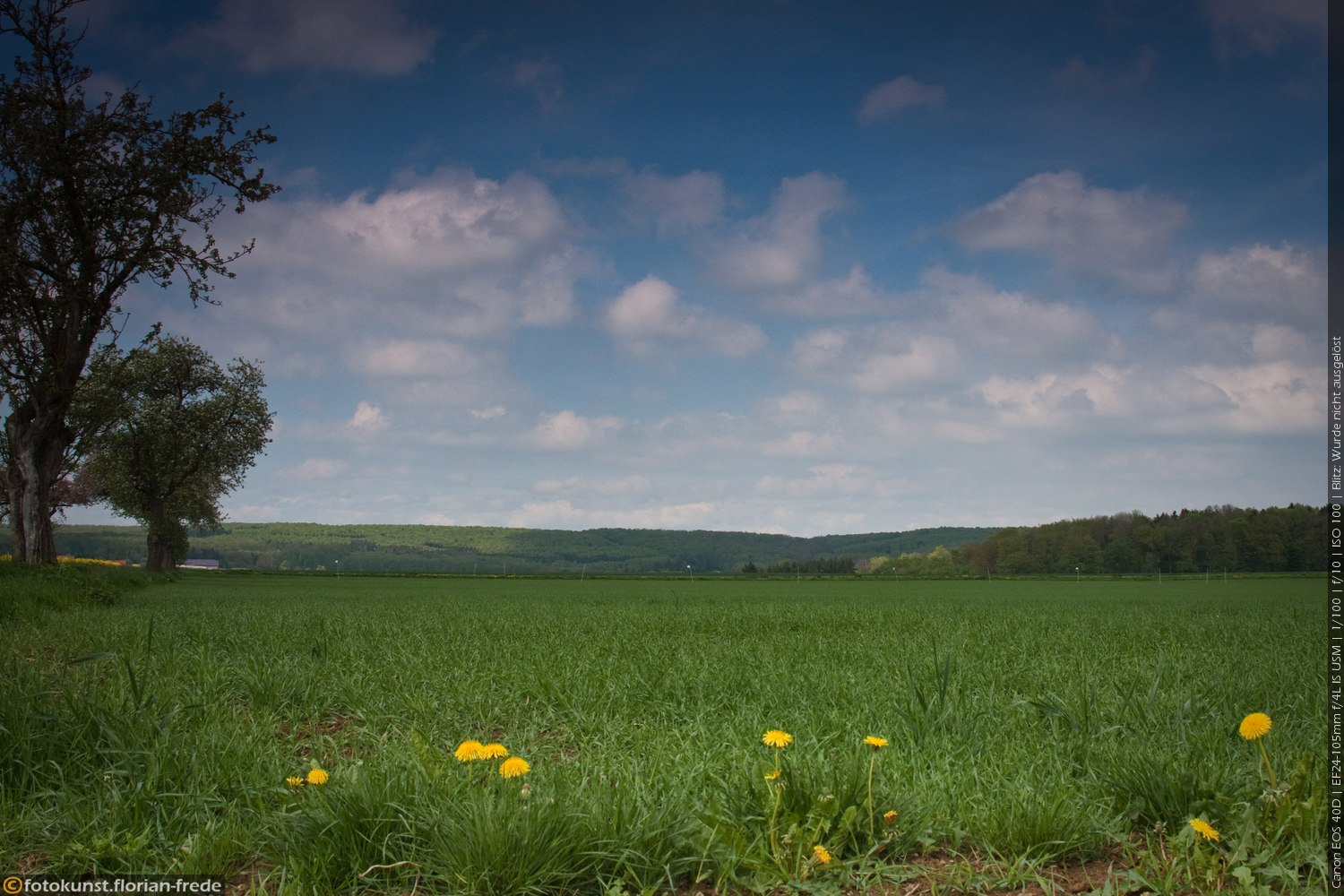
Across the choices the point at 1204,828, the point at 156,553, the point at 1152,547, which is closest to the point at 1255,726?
the point at 1204,828

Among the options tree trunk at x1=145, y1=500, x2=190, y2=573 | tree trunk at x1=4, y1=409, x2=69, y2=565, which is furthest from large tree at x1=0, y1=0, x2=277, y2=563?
tree trunk at x1=145, y1=500, x2=190, y2=573

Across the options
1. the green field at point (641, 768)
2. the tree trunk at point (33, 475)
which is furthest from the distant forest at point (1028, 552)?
the green field at point (641, 768)

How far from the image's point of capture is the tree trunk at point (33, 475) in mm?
21328

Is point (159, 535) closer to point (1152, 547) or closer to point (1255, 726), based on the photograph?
point (1255, 726)

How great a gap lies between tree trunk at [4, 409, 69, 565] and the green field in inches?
739

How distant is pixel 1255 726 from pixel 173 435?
52.4 metres

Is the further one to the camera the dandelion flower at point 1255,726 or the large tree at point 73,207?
the large tree at point 73,207

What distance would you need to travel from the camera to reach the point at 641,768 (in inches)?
141

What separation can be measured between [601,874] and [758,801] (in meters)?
0.73

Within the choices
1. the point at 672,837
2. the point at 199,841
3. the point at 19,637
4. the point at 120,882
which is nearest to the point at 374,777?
the point at 199,841

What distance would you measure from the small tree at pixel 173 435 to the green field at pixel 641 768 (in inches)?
1709

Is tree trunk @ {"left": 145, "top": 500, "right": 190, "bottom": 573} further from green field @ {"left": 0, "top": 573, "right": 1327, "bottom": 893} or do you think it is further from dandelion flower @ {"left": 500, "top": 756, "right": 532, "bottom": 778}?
dandelion flower @ {"left": 500, "top": 756, "right": 532, "bottom": 778}

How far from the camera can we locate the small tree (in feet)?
142

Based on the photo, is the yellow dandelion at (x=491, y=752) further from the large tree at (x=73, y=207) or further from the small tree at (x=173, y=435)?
the small tree at (x=173, y=435)
